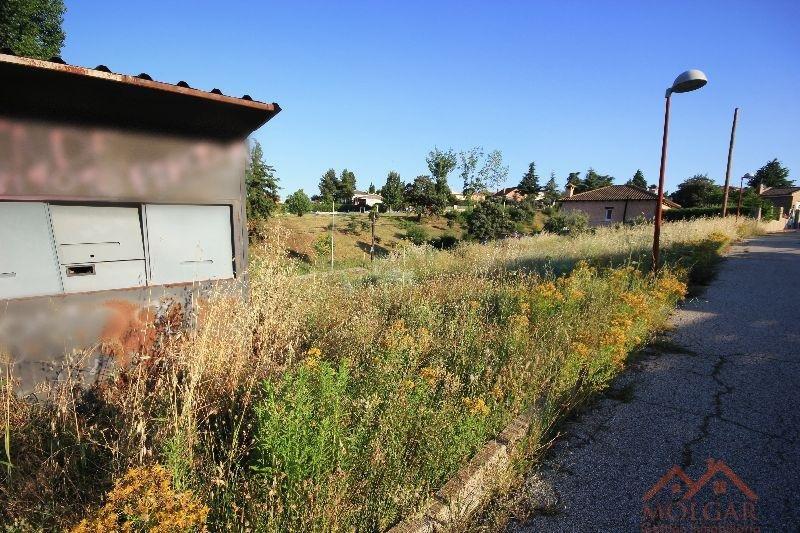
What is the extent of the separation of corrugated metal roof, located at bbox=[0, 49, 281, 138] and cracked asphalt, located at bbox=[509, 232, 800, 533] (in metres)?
4.21

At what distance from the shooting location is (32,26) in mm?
19328

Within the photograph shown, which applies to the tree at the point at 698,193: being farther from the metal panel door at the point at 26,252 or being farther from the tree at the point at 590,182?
the metal panel door at the point at 26,252

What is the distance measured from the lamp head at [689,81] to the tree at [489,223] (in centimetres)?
2115

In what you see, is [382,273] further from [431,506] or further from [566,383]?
[431,506]

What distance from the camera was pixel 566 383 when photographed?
3.40m

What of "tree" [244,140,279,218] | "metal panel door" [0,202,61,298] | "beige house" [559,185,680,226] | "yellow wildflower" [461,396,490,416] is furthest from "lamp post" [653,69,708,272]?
"beige house" [559,185,680,226]

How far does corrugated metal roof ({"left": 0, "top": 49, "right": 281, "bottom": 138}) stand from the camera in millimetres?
2904

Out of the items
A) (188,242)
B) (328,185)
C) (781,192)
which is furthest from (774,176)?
(188,242)

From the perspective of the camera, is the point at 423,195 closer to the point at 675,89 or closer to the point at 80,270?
the point at 675,89

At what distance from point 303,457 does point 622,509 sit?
204cm

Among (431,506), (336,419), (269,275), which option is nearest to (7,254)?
(269,275)

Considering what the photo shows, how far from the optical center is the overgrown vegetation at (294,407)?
6.10 feet

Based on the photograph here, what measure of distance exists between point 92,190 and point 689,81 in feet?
31.7

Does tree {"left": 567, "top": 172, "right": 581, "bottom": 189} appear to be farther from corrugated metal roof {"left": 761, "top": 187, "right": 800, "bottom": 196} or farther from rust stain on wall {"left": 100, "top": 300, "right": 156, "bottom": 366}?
rust stain on wall {"left": 100, "top": 300, "right": 156, "bottom": 366}
